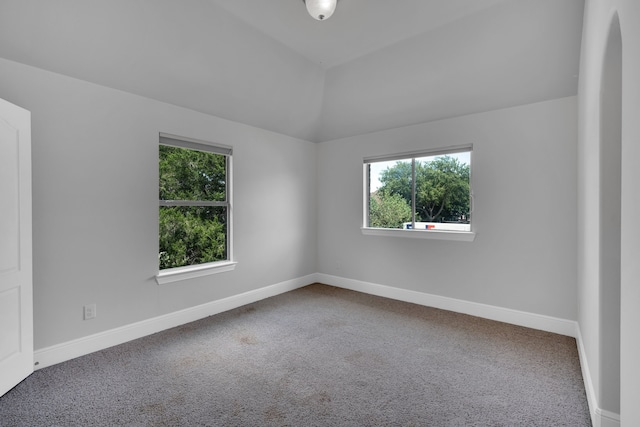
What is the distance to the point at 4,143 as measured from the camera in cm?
203

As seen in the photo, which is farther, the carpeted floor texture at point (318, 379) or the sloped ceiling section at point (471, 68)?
the sloped ceiling section at point (471, 68)

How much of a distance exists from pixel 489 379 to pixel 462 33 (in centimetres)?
291

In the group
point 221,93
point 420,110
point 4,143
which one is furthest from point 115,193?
point 420,110

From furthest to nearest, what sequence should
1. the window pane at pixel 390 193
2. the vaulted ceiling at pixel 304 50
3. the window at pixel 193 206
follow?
the window pane at pixel 390 193
the window at pixel 193 206
the vaulted ceiling at pixel 304 50

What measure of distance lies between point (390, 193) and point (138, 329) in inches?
132

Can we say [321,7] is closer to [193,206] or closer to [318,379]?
[193,206]

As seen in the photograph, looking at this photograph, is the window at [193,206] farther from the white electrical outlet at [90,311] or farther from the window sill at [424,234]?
the window sill at [424,234]

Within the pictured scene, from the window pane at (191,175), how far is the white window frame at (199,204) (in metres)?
0.06

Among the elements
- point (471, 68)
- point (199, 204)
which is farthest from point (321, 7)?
point (199, 204)

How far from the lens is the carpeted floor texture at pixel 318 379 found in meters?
1.87

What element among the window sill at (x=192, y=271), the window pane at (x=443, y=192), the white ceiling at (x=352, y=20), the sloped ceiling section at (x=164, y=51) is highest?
the white ceiling at (x=352, y=20)

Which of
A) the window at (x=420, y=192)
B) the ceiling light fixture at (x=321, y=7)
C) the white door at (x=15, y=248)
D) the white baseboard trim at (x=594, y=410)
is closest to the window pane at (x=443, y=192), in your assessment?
the window at (x=420, y=192)

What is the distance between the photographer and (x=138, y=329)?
2.95m

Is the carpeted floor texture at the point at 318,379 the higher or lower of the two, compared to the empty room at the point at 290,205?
lower
